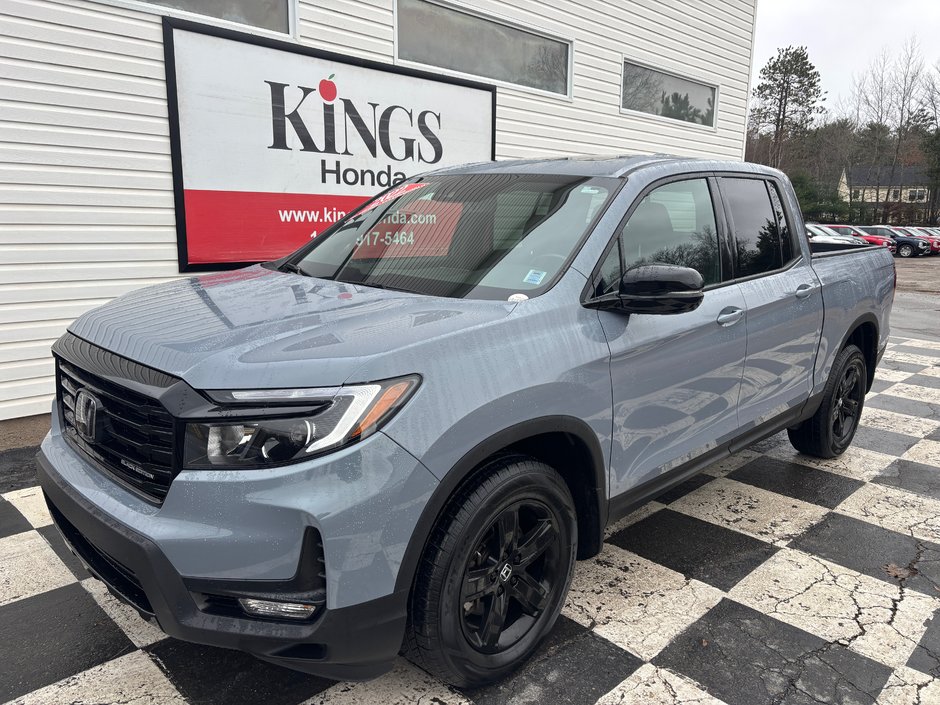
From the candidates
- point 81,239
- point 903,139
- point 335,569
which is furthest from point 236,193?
point 903,139

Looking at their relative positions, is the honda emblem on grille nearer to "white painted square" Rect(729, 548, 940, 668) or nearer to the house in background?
"white painted square" Rect(729, 548, 940, 668)

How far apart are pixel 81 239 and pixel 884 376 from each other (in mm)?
7523

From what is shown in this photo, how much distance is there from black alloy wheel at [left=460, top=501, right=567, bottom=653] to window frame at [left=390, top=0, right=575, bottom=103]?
19.1ft

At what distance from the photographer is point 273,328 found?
2.10 meters

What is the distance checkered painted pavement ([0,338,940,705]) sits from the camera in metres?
2.32

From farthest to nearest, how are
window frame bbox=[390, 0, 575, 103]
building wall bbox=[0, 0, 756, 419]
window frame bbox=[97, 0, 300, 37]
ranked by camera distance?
window frame bbox=[390, 0, 575, 103] → window frame bbox=[97, 0, 300, 37] → building wall bbox=[0, 0, 756, 419]

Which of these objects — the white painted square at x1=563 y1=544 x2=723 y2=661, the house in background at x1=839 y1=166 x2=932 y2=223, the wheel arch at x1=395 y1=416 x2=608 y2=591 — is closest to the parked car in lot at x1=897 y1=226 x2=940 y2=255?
the house in background at x1=839 y1=166 x2=932 y2=223

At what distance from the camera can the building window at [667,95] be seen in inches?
394

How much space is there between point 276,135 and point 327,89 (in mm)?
720

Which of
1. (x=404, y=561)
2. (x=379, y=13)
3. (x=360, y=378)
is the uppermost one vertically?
(x=379, y=13)

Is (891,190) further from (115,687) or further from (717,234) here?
(115,687)

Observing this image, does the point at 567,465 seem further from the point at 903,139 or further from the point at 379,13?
the point at 903,139

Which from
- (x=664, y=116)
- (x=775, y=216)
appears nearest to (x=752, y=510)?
(x=775, y=216)

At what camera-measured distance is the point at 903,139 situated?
49969mm
